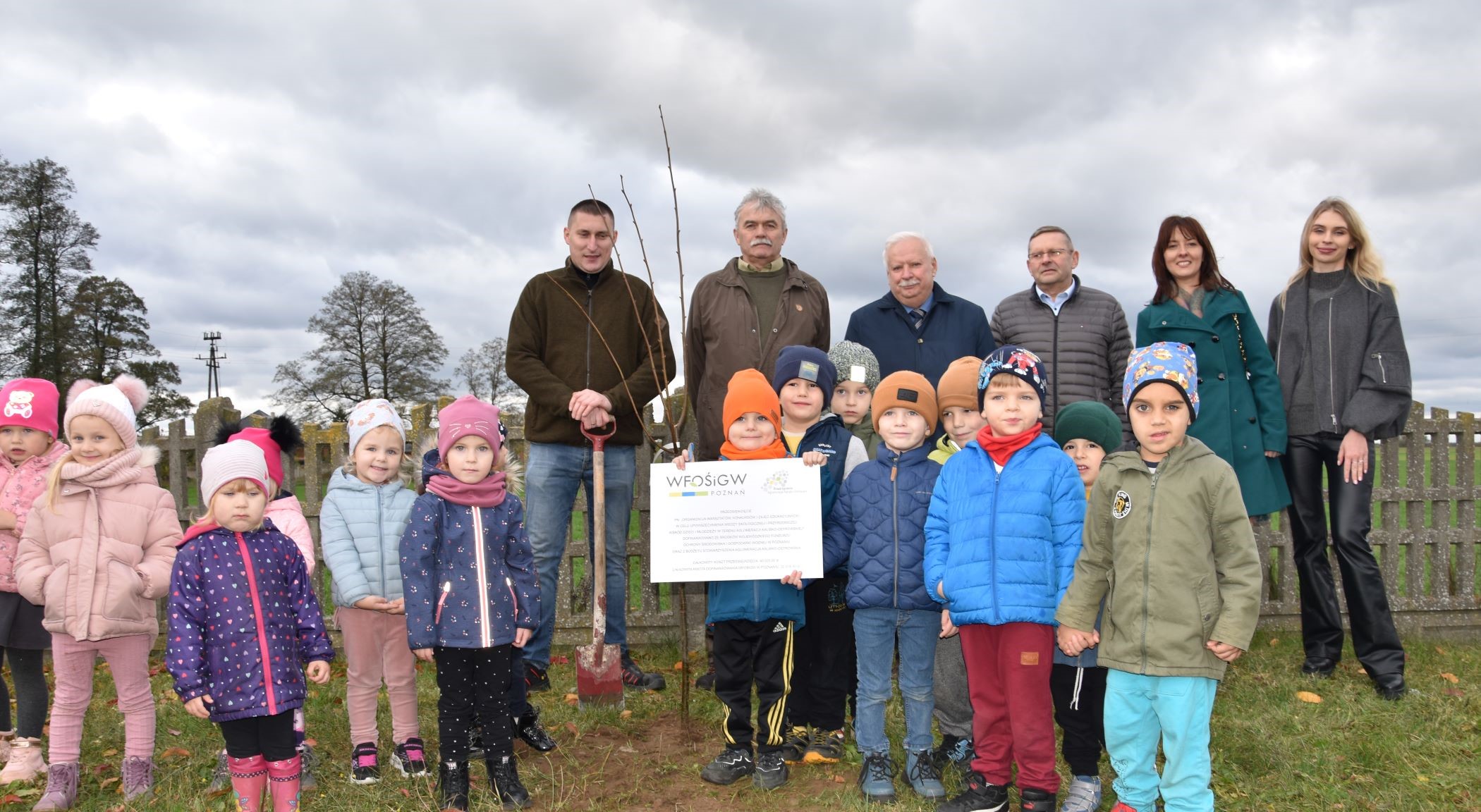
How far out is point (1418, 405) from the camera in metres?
7.95

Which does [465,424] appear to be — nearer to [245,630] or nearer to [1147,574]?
[245,630]

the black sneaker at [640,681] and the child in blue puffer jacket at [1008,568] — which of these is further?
the black sneaker at [640,681]

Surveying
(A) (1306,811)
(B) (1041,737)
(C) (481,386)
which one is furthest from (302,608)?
(C) (481,386)

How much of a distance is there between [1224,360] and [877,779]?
3.21 metres

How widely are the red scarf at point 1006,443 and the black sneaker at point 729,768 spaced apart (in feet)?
6.11

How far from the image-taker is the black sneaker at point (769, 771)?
4289 millimetres

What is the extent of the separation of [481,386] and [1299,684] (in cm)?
3350

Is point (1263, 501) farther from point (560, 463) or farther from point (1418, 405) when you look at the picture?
point (560, 463)

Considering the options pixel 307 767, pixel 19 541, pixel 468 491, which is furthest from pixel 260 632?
pixel 19 541

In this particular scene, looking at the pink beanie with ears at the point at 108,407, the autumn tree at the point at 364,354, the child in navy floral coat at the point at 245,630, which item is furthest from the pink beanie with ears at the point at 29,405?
the autumn tree at the point at 364,354

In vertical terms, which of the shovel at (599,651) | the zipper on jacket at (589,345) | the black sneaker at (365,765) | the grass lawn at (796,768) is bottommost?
the grass lawn at (796,768)

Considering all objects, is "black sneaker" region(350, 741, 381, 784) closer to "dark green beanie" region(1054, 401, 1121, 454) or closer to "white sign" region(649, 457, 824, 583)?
"white sign" region(649, 457, 824, 583)

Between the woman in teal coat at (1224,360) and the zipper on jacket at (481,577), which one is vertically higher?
the woman in teal coat at (1224,360)

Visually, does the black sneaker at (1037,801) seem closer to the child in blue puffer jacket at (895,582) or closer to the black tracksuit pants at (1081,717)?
the black tracksuit pants at (1081,717)
